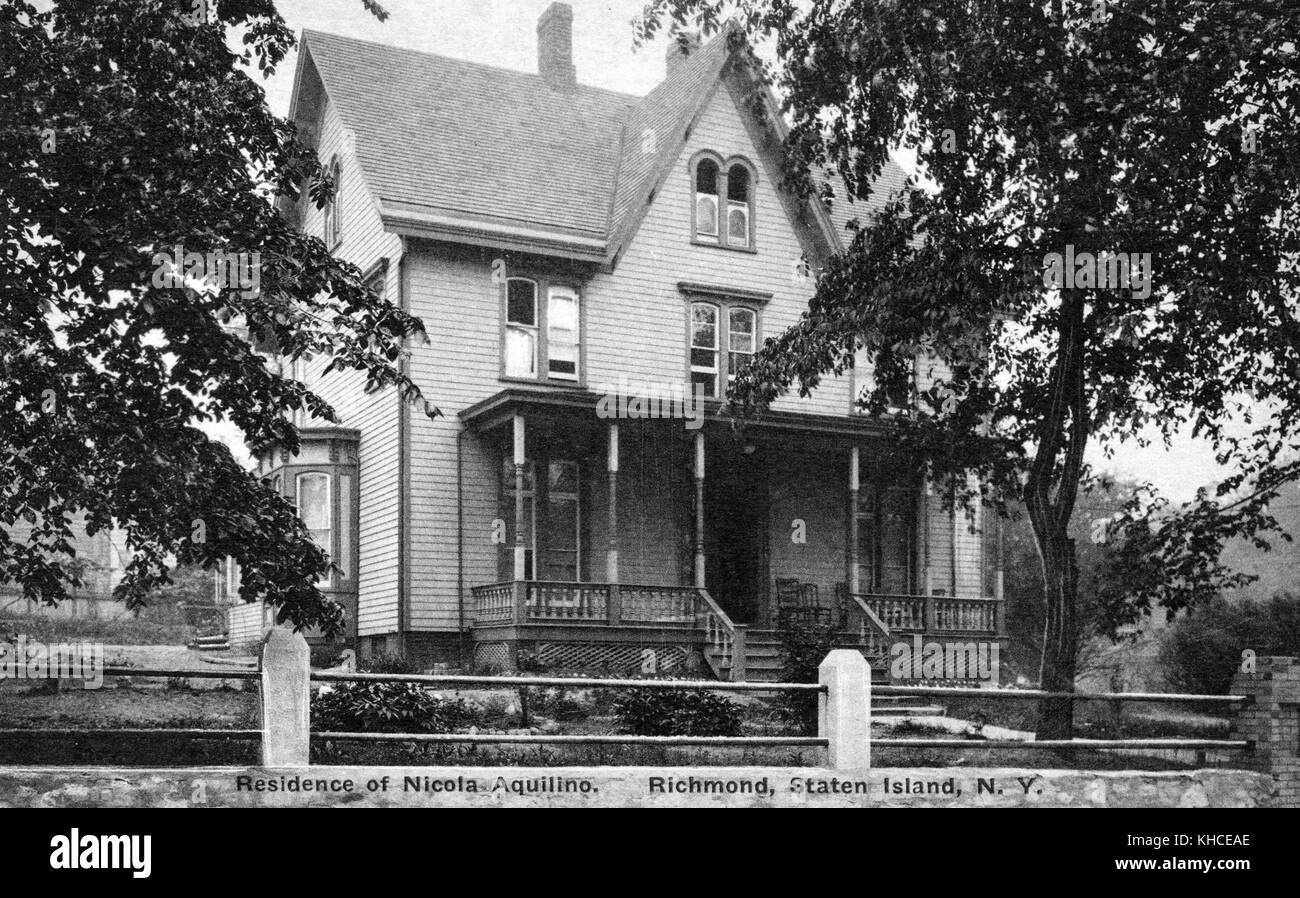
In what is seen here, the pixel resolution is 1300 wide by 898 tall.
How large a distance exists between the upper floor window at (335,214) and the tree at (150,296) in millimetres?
11185

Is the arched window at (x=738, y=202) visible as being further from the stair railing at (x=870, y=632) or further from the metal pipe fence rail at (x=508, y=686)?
the metal pipe fence rail at (x=508, y=686)

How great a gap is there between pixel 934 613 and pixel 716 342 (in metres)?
5.59

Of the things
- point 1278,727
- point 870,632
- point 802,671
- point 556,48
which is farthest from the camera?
point 556,48

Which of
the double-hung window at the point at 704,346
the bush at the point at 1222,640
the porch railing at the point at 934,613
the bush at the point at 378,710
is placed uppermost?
the double-hung window at the point at 704,346

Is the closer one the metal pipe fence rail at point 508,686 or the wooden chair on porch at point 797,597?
the metal pipe fence rail at point 508,686

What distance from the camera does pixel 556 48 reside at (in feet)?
79.4

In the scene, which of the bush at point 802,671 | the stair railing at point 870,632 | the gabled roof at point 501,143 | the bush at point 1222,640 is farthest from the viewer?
the bush at point 1222,640

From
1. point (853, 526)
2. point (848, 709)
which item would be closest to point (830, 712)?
point (848, 709)

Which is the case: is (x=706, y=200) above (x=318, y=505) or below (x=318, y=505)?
above

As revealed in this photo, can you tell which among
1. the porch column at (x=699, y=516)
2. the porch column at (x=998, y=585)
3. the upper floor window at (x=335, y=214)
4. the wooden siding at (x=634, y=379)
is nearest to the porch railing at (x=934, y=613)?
the porch column at (x=998, y=585)

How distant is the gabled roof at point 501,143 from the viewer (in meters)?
19.8

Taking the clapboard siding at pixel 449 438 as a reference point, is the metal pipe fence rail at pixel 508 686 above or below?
below

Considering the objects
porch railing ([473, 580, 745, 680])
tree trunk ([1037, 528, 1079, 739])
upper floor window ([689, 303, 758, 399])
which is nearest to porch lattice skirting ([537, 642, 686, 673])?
porch railing ([473, 580, 745, 680])

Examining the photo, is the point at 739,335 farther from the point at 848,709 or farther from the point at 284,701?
the point at 284,701
